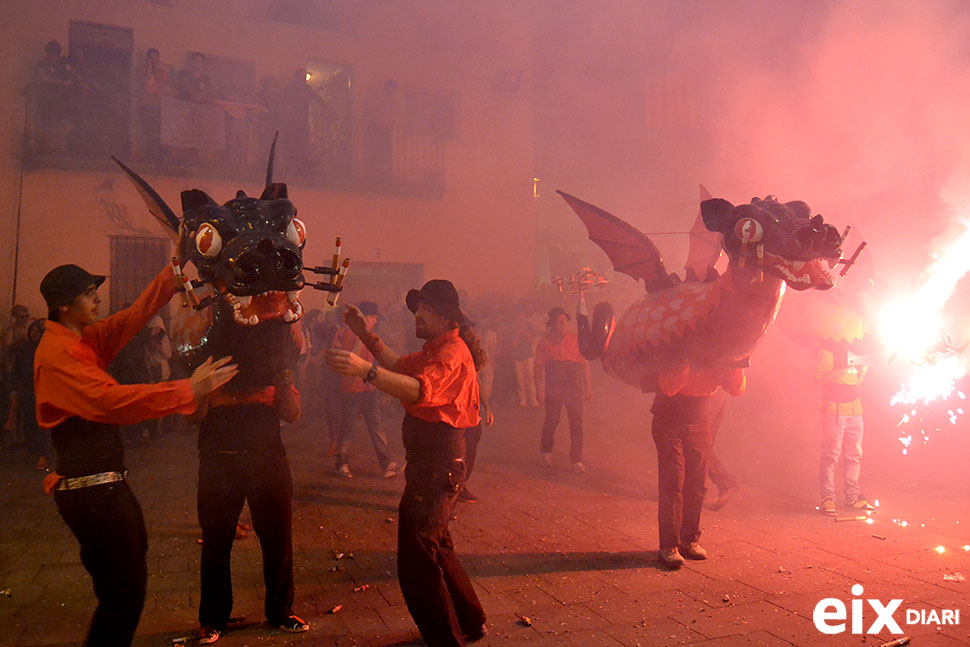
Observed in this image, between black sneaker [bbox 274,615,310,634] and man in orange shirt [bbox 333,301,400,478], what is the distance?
3294mm

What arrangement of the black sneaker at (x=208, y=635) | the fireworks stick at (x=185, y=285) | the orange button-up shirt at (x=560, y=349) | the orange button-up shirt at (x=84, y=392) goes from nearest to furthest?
the orange button-up shirt at (x=84, y=392) → the fireworks stick at (x=185, y=285) → the black sneaker at (x=208, y=635) → the orange button-up shirt at (x=560, y=349)

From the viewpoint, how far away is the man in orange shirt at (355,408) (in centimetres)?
633

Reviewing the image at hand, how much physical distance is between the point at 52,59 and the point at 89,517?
981cm

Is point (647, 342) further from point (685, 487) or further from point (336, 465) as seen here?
point (336, 465)

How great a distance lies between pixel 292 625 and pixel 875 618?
2.81 metres

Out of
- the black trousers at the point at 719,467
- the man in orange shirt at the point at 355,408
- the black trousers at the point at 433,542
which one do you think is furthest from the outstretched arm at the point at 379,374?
the man in orange shirt at the point at 355,408

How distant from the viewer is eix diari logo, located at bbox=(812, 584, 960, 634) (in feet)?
10.2

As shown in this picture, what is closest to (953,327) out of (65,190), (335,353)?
(335,353)

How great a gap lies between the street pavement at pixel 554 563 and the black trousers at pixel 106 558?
0.69 meters

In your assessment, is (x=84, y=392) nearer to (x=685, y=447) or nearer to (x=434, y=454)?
(x=434, y=454)

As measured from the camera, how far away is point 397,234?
12.2m

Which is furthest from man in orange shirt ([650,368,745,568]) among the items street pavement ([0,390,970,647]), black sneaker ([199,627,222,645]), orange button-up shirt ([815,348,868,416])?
black sneaker ([199,627,222,645])

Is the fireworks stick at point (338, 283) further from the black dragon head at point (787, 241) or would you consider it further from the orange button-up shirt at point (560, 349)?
the orange button-up shirt at point (560, 349)

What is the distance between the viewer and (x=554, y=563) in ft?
13.6
